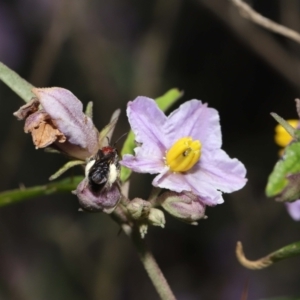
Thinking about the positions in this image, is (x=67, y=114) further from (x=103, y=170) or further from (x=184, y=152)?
(x=184, y=152)

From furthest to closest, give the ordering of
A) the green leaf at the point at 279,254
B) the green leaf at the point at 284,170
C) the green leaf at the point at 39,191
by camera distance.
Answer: the green leaf at the point at 39,191 → the green leaf at the point at 279,254 → the green leaf at the point at 284,170

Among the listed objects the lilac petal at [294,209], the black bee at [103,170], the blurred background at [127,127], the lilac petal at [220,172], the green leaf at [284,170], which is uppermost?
the green leaf at [284,170]

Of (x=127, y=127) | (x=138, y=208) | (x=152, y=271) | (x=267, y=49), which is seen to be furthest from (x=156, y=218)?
(x=127, y=127)

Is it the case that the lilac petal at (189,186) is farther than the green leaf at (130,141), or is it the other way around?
the green leaf at (130,141)

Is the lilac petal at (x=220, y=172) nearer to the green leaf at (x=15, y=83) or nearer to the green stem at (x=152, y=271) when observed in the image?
the green stem at (x=152, y=271)

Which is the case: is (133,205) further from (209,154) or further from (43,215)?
(43,215)

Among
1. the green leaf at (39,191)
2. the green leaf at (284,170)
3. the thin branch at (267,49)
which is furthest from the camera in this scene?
the thin branch at (267,49)

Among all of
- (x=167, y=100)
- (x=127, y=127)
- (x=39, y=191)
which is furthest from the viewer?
(x=127, y=127)

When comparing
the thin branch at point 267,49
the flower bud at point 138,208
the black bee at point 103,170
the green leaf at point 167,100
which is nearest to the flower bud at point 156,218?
the flower bud at point 138,208
